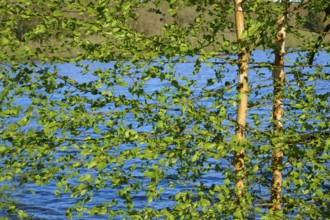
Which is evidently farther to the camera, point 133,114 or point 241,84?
point 241,84

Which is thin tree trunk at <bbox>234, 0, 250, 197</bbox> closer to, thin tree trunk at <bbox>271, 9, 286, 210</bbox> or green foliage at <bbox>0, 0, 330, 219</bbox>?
green foliage at <bbox>0, 0, 330, 219</bbox>

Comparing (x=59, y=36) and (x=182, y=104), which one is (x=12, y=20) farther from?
(x=182, y=104)

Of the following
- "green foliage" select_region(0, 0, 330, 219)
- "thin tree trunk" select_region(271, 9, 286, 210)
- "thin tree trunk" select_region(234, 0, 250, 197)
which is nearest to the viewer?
"green foliage" select_region(0, 0, 330, 219)

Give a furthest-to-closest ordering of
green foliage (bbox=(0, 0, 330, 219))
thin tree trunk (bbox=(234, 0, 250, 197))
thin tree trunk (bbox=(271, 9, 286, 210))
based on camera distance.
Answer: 1. thin tree trunk (bbox=(234, 0, 250, 197))
2. thin tree trunk (bbox=(271, 9, 286, 210))
3. green foliage (bbox=(0, 0, 330, 219))

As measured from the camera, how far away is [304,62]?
838 cm

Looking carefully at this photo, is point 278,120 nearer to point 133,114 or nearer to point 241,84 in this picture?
point 241,84

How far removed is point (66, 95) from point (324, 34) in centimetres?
312

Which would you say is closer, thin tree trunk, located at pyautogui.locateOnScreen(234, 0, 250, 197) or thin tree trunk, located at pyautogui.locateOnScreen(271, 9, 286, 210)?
thin tree trunk, located at pyautogui.locateOnScreen(271, 9, 286, 210)

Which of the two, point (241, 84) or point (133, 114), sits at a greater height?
point (241, 84)

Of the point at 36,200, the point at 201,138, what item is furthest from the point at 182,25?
the point at 36,200

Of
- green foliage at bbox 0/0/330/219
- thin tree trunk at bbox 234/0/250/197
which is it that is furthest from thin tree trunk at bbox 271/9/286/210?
thin tree trunk at bbox 234/0/250/197

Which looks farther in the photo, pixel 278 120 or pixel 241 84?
pixel 241 84

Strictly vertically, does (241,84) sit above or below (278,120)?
above

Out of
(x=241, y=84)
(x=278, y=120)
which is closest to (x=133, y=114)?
(x=241, y=84)
